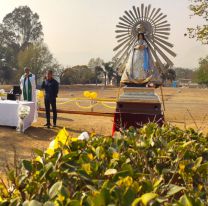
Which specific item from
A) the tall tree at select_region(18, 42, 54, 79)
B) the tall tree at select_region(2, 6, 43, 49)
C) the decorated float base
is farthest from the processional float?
the tall tree at select_region(2, 6, 43, 49)

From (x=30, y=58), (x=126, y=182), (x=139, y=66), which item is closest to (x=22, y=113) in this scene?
(x=139, y=66)

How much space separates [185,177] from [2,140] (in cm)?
703

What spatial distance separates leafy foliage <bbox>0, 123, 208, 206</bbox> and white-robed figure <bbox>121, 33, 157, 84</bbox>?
584 centimetres

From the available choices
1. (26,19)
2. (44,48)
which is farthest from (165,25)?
(26,19)

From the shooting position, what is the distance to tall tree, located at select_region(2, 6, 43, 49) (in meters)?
63.9

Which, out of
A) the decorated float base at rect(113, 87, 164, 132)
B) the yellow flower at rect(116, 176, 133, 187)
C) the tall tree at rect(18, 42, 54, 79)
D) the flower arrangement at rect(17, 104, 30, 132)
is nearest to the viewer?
the yellow flower at rect(116, 176, 133, 187)

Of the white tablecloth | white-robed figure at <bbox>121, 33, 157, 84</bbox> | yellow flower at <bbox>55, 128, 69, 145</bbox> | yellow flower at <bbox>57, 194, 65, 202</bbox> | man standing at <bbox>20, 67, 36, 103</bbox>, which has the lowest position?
the white tablecloth

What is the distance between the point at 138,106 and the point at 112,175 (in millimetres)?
6716

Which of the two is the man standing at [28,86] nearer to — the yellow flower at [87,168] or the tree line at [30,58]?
the yellow flower at [87,168]

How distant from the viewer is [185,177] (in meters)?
1.98

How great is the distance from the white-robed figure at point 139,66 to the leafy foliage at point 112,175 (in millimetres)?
5837

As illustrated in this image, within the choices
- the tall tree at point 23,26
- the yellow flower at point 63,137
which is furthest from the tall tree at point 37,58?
the yellow flower at point 63,137

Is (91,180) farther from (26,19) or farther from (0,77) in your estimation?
(26,19)

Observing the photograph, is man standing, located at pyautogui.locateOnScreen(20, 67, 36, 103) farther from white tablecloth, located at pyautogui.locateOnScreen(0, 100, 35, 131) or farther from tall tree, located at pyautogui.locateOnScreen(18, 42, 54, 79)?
tall tree, located at pyautogui.locateOnScreen(18, 42, 54, 79)
